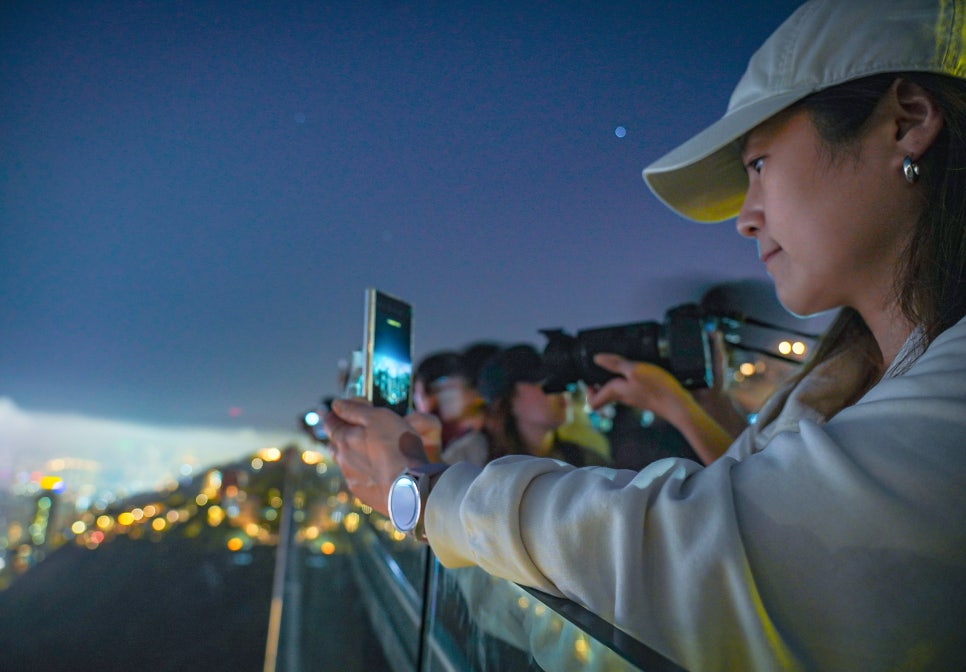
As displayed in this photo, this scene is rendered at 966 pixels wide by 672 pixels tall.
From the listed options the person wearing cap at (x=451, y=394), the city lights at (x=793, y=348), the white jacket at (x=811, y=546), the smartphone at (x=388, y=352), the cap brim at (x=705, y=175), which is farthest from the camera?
the person wearing cap at (x=451, y=394)

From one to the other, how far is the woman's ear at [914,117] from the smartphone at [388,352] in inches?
34.9

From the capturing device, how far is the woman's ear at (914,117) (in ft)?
2.15

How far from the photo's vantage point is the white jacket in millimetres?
396

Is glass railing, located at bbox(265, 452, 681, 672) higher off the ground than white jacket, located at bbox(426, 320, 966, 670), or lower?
lower

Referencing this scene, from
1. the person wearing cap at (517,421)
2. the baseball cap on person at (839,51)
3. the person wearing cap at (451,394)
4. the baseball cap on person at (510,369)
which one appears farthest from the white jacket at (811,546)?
the person wearing cap at (451,394)

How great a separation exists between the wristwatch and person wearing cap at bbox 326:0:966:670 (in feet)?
0.04

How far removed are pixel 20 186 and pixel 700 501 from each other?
23.3 m

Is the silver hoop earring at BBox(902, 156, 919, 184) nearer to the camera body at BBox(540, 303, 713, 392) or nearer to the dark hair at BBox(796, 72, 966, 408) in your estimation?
the dark hair at BBox(796, 72, 966, 408)

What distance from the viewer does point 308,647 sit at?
270 centimetres

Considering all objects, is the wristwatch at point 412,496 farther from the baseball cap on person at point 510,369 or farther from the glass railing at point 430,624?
the baseball cap on person at point 510,369

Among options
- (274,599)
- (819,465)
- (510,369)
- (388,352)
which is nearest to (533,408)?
(510,369)

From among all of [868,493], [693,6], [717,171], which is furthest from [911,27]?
[693,6]

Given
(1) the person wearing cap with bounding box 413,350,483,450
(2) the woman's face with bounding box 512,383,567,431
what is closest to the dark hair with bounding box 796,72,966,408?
(2) the woman's face with bounding box 512,383,567,431

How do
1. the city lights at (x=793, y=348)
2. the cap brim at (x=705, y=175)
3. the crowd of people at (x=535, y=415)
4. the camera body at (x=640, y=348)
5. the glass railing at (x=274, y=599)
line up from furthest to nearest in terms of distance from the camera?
the crowd of people at (x=535, y=415), the city lights at (x=793, y=348), the camera body at (x=640, y=348), the cap brim at (x=705, y=175), the glass railing at (x=274, y=599)
